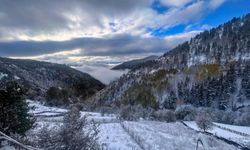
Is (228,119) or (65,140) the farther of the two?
(228,119)

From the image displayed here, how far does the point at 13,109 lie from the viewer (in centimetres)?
2159

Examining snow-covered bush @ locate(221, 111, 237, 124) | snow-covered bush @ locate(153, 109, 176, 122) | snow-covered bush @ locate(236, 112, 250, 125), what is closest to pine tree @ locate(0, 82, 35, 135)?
snow-covered bush @ locate(153, 109, 176, 122)

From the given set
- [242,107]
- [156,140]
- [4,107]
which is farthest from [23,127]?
[242,107]

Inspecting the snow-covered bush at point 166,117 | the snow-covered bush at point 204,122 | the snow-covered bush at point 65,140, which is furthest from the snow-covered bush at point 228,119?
the snow-covered bush at point 65,140

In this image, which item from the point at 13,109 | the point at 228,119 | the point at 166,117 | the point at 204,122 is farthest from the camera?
the point at 228,119

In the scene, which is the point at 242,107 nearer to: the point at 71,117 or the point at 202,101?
the point at 202,101

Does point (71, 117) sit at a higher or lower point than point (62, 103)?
higher

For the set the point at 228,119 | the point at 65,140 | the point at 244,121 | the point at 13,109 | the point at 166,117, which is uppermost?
the point at 13,109

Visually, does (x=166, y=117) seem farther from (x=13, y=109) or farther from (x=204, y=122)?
(x=13, y=109)

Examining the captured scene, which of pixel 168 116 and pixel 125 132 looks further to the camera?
pixel 168 116

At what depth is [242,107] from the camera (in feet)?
474

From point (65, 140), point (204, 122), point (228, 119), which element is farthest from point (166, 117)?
point (65, 140)

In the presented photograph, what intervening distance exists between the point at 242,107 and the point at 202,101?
22670mm

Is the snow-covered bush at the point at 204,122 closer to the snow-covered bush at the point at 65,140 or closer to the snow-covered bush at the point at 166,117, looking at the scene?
the snow-covered bush at the point at 166,117
